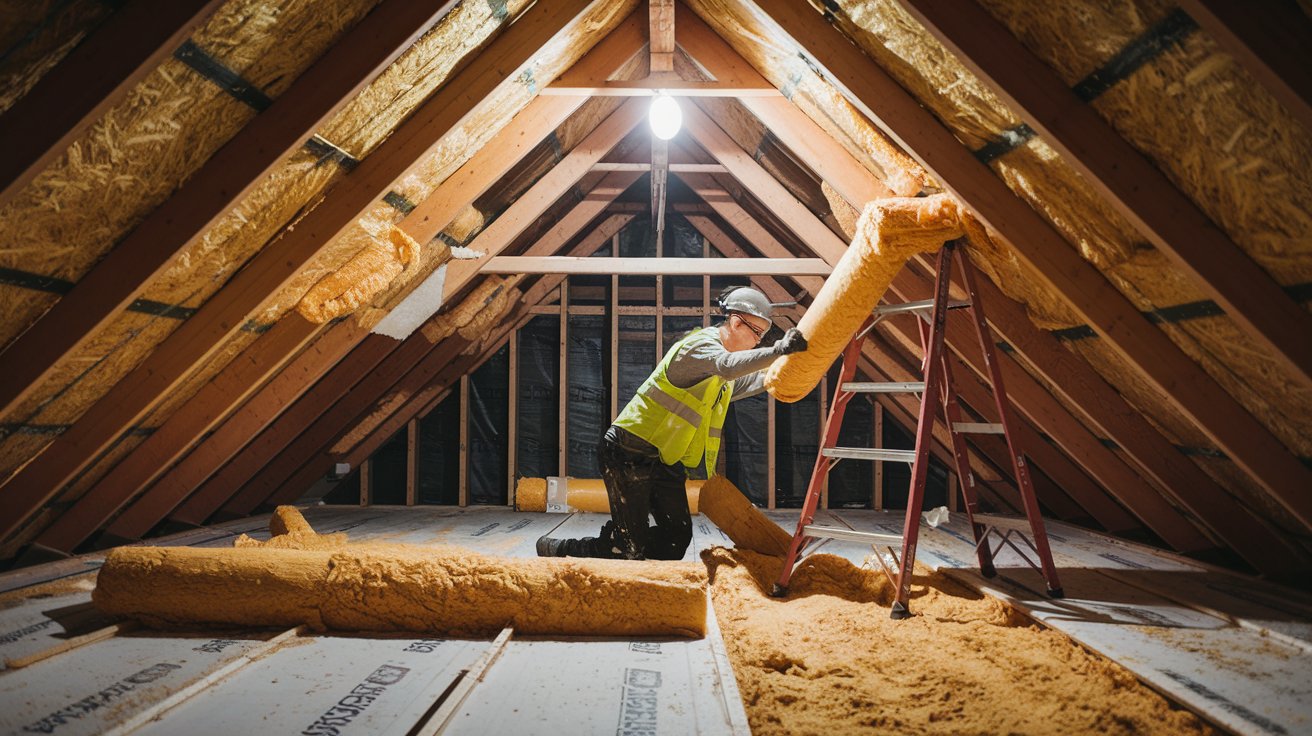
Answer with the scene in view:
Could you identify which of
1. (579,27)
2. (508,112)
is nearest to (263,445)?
(508,112)

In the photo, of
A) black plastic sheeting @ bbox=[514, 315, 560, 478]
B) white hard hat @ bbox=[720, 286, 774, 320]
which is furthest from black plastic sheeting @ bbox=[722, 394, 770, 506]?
white hard hat @ bbox=[720, 286, 774, 320]

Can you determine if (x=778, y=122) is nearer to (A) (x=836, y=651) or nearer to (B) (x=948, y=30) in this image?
(B) (x=948, y=30)

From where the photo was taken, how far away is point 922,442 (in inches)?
104

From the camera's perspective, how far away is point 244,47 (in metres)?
1.91

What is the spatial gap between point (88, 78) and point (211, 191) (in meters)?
0.53

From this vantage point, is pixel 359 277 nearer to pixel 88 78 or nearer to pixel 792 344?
pixel 88 78

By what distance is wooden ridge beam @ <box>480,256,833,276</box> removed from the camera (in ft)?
14.5

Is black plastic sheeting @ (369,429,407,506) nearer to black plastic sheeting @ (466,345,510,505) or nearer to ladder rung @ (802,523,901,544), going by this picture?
black plastic sheeting @ (466,345,510,505)

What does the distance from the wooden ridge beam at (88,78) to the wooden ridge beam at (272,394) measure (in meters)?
1.70

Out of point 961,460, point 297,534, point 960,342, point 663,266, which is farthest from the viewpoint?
point 663,266

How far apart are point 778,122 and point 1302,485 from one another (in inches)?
93.4

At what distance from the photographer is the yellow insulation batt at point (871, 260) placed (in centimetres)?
266

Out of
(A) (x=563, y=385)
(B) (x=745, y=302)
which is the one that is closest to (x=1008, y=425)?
(B) (x=745, y=302)

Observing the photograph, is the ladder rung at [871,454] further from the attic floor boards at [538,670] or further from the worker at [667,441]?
the attic floor boards at [538,670]
